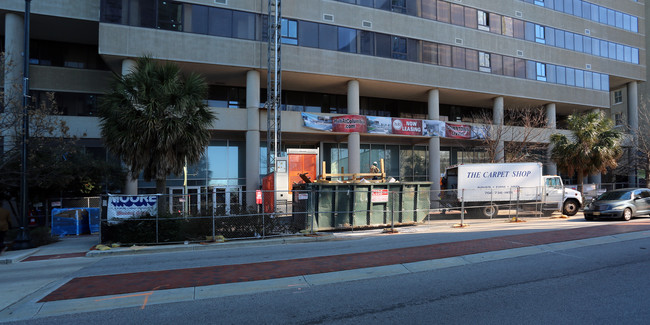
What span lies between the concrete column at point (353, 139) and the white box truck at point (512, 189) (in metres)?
7.18

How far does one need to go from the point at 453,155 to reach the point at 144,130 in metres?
26.3

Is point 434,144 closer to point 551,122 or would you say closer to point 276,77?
point 551,122

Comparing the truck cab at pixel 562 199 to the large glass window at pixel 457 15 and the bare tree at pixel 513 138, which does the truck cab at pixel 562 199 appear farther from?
the large glass window at pixel 457 15

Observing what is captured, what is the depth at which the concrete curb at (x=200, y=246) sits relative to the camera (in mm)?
11359

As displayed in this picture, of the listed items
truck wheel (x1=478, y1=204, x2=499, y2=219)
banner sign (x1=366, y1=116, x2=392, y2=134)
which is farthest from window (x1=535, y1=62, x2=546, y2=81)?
truck wheel (x1=478, y1=204, x2=499, y2=219)

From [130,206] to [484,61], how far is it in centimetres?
2766

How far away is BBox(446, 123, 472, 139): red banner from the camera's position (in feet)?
95.2

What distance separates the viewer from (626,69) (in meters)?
37.3

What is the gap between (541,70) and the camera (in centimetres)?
3281

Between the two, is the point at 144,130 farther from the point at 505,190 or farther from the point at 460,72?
the point at 460,72

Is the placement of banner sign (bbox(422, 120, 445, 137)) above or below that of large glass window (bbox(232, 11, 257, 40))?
below

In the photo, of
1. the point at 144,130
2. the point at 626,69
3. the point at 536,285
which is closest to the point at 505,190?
the point at 536,285

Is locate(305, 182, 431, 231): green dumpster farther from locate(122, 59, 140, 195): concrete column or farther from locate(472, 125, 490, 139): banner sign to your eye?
locate(472, 125, 490, 139): banner sign

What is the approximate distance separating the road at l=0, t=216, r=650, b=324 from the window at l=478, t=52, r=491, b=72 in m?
23.7
